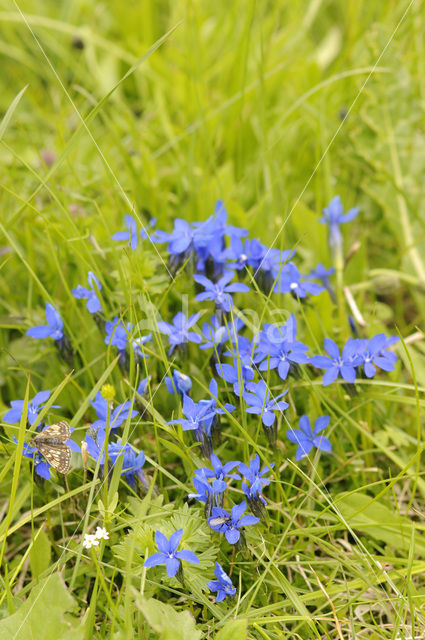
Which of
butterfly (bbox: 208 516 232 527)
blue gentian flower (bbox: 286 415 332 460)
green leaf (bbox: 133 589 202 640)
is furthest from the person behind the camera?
blue gentian flower (bbox: 286 415 332 460)

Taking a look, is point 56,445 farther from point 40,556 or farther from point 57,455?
point 40,556

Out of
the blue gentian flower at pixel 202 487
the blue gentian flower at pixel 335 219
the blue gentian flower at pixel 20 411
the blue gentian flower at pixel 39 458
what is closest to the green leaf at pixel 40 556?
the blue gentian flower at pixel 39 458

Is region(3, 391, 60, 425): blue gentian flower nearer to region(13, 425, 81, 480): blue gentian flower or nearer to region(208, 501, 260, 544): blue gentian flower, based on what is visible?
region(13, 425, 81, 480): blue gentian flower

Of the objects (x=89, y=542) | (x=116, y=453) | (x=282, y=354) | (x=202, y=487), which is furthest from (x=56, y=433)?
(x=282, y=354)

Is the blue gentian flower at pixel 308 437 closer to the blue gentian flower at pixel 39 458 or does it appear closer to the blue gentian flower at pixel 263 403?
the blue gentian flower at pixel 263 403

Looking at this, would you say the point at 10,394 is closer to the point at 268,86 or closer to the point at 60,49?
the point at 268,86

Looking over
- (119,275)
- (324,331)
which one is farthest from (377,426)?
(119,275)

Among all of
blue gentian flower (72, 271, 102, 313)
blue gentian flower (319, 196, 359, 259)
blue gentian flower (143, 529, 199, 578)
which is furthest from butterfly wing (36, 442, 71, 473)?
blue gentian flower (319, 196, 359, 259)
